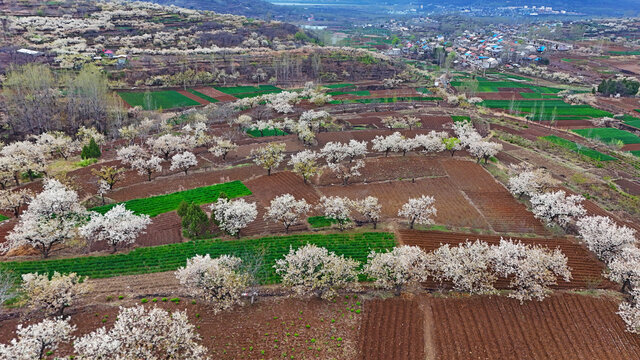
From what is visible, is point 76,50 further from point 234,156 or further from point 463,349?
point 463,349

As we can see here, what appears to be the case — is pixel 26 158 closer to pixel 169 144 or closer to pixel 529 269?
pixel 169 144

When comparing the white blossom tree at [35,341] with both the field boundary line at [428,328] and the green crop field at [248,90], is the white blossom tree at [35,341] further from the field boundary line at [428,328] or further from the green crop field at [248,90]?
the green crop field at [248,90]

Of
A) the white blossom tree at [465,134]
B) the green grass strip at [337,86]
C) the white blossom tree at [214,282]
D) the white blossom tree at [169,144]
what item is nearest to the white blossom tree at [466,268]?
the white blossom tree at [214,282]

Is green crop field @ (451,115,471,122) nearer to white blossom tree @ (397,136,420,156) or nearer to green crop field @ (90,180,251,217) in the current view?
white blossom tree @ (397,136,420,156)

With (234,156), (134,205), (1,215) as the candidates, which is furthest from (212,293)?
(234,156)

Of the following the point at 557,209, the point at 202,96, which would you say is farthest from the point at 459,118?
the point at 202,96
